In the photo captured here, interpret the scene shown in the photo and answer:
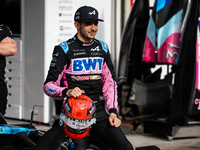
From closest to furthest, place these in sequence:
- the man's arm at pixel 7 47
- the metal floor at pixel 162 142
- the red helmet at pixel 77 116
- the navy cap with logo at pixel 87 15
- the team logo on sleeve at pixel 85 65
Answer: the red helmet at pixel 77 116 → the navy cap with logo at pixel 87 15 → the team logo on sleeve at pixel 85 65 → the man's arm at pixel 7 47 → the metal floor at pixel 162 142

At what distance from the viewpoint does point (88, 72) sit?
3354 mm

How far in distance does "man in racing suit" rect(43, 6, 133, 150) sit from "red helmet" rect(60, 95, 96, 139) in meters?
0.34

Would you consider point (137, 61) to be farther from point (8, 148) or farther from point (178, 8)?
point (8, 148)

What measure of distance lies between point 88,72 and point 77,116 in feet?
2.15

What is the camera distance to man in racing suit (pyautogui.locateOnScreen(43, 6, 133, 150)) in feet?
10.7

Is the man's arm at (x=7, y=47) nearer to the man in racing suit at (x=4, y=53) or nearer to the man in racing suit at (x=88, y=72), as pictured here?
the man in racing suit at (x=4, y=53)

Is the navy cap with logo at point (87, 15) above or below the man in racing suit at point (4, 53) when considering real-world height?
above

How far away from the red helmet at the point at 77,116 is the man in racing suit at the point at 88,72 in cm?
34

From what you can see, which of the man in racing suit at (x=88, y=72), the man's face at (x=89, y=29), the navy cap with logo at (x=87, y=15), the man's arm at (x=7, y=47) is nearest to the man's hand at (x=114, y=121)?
the man in racing suit at (x=88, y=72)

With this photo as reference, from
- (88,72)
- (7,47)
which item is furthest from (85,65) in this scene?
(7,47)

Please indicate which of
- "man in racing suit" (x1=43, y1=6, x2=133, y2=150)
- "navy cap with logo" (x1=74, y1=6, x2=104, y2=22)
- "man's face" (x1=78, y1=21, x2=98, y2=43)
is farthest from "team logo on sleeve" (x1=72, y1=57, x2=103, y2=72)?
"navy cap with logo" (x1=74, y1=6, x2=104, y2=22)

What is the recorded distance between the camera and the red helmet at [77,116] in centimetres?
277

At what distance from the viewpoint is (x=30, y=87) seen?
8.36 meters

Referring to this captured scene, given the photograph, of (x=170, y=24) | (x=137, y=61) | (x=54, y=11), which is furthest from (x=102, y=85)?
(x=54, y=11)
